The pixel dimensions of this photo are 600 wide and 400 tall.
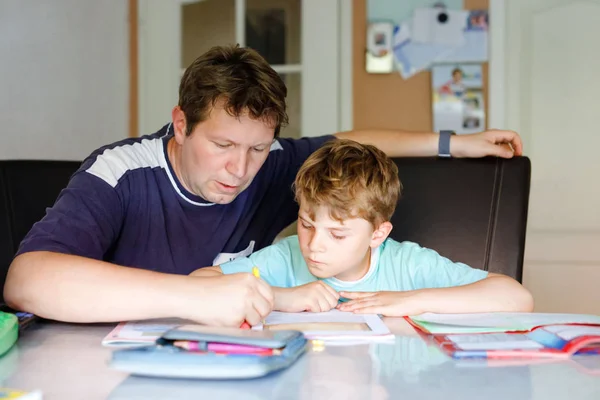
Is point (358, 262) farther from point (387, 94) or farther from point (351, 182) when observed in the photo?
point (387, 94)

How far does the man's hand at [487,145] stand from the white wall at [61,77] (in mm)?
1691

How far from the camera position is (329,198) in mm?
1320

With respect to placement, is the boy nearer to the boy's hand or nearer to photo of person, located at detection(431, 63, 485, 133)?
the boy's hand

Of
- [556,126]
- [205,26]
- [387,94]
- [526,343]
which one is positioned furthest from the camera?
[205,26]

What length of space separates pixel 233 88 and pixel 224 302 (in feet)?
1.89

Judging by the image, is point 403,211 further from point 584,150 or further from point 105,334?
point 584,150

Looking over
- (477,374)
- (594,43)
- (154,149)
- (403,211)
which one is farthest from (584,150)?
(477,374)

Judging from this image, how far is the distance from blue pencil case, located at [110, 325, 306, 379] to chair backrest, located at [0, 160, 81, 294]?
1.10 metres

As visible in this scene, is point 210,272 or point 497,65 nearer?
point 210,272

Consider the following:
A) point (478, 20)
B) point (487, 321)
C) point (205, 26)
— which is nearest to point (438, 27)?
point (478, 20)

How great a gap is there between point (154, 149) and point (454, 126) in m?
1.91

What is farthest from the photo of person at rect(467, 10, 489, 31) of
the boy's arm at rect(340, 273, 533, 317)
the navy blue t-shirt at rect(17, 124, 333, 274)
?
the boy's arm at rect(340, 273, 533, 317)

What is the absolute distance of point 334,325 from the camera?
1.03 m

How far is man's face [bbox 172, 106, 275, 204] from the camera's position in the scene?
1374 mm
